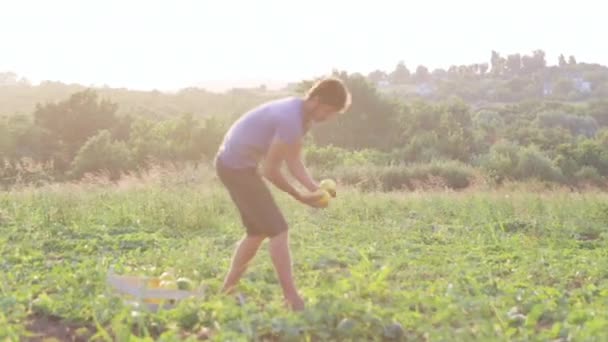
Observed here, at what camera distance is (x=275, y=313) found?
4199mm

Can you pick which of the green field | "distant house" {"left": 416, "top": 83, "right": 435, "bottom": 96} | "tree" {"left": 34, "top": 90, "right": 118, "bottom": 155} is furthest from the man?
"distant house" {"left": 416, "top": 83, "right": 435, "bottom": 96}

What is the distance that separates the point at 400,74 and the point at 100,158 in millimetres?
90936

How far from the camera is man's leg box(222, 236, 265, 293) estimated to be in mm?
4734

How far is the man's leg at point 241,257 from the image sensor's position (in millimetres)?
4734

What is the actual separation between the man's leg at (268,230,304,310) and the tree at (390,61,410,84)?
106279mm

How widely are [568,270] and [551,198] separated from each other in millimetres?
5891

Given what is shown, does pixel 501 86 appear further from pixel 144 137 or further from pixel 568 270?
pixel 568 270

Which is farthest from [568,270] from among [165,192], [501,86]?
[501,86]

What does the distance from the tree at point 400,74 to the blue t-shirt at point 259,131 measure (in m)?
106

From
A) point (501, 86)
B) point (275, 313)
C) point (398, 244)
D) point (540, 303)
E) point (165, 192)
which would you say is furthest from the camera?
point (501, 86)

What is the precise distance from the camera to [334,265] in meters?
6.33

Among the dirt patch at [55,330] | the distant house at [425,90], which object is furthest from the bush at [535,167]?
the distant house at [425,90]

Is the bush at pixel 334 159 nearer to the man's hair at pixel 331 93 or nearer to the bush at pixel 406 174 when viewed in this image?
the bush at pixel 406 174

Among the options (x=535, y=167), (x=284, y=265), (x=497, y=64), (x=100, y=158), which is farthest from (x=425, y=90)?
(x=284, y=265)
